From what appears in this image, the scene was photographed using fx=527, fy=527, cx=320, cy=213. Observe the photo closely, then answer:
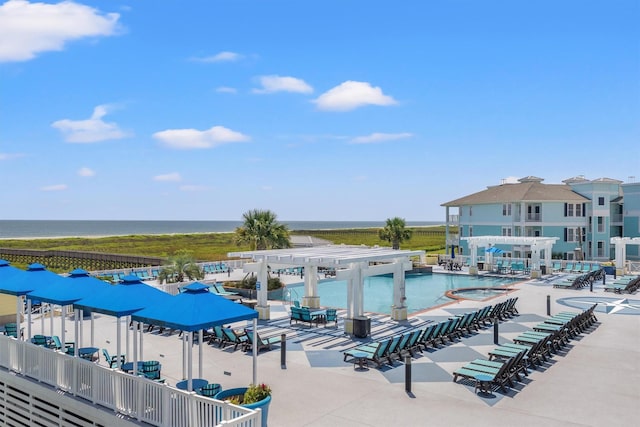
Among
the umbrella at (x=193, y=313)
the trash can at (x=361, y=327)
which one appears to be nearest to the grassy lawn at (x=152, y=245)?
the trash can at (x=361, y=327)

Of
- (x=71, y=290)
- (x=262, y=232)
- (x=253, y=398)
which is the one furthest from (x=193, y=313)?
(x=262, y=232)

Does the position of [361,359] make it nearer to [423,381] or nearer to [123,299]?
[423,381]

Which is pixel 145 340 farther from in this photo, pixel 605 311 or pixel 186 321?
pixel 605 311

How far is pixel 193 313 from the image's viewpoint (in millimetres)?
9688

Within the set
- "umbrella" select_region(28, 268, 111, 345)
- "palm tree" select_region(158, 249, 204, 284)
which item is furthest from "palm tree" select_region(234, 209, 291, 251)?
"umbrella" select_region(28, 268, 111, 345)

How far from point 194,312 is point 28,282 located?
7.10m

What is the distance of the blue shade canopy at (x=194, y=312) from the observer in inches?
375

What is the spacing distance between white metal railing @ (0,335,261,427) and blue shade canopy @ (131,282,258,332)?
3.51 ft

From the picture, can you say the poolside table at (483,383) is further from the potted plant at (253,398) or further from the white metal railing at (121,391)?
the white metal railing at (121,391)

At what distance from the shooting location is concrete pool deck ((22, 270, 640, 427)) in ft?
34.9

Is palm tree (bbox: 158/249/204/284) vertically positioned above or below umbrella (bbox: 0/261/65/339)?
below

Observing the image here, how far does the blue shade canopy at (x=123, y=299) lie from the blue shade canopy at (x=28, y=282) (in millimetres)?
2033

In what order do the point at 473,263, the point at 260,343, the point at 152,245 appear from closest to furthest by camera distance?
the point at 260,343
the point at 473,263
the point at 152,245

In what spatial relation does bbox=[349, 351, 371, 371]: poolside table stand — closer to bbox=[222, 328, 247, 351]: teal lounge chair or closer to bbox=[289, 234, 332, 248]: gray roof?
bbox=[222, 328, 247, 351]: teal lounge chair
